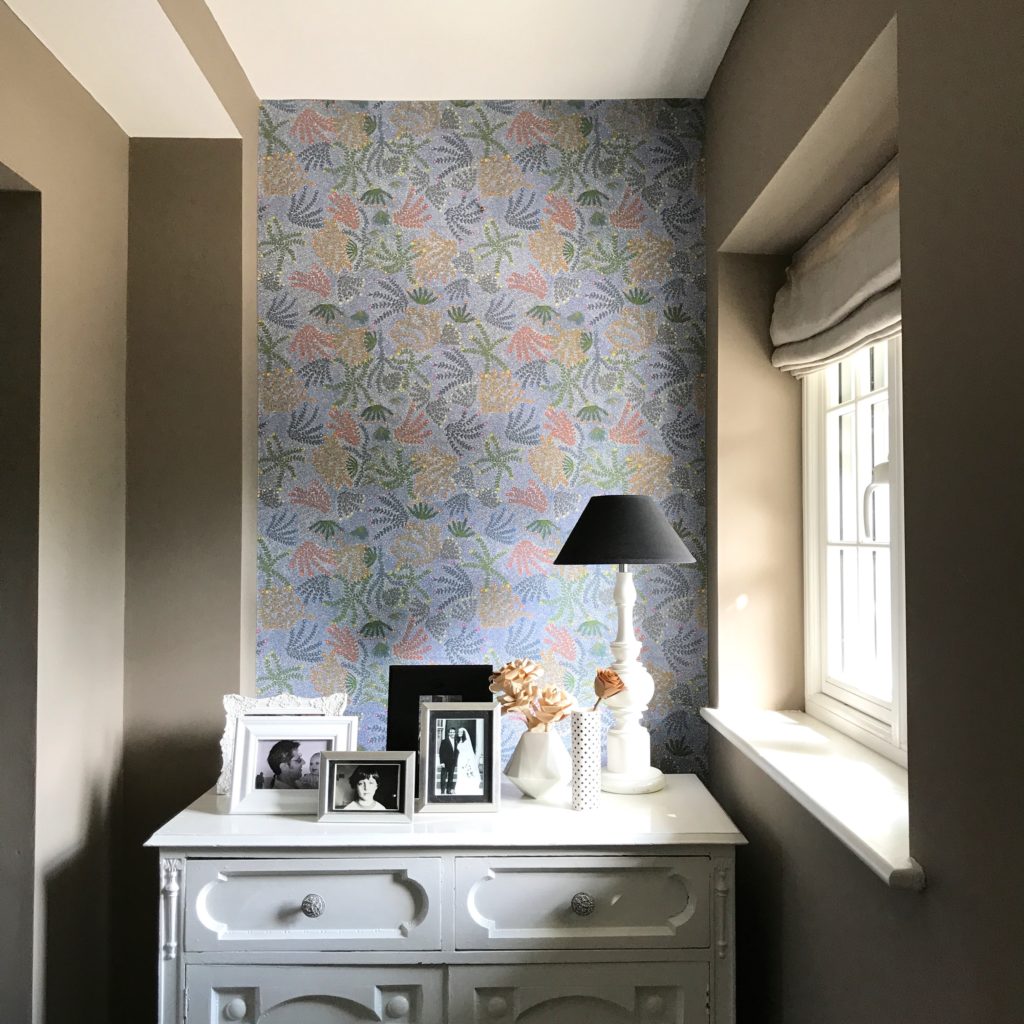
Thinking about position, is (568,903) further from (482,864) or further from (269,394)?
(269,394)

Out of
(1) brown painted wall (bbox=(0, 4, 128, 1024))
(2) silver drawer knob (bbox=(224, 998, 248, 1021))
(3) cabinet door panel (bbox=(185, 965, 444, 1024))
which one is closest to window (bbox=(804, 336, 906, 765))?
(3) cabinet door panel (bbox=(185, 965, 444, 1024))

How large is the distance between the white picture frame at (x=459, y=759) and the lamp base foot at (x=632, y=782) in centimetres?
29

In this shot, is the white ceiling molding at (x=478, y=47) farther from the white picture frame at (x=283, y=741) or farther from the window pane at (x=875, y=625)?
the white picture frame at (x=283, y=741)

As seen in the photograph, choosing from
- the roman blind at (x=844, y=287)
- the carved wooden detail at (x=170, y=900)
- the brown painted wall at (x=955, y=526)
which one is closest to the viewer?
the brown painted wall at (x=955, y=526)

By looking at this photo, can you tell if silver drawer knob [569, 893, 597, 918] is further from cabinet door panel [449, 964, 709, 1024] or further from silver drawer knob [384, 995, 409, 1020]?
silver drawer knob [384, 995, 409, 1020]

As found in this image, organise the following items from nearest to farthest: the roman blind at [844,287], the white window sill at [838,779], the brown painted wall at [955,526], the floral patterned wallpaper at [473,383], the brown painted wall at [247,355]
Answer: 1. the brown painted wall at [955,526]
2. the white window sill at [838,779]
3. the roman blind at [844,287]
4. the brown painted wall at [247,355]
5. the floral patterned wallpaper at [473,383]

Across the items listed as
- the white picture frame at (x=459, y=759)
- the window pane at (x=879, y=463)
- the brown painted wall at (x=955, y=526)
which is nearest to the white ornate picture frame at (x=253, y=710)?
the white picture frame at (x=459, y=759)

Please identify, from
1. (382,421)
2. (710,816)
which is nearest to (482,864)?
(710,816)

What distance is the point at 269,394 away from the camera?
2.50 meters

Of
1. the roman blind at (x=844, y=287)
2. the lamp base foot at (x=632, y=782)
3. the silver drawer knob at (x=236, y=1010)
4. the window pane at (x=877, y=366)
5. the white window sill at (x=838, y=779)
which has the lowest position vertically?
the silver drawer knob at (x=236, y=1010)

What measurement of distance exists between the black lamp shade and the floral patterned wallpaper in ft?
1.20

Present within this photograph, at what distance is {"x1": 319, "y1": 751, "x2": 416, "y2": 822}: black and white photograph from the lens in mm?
1986

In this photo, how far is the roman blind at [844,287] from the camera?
1.67 meters

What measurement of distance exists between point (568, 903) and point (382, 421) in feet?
4.26
